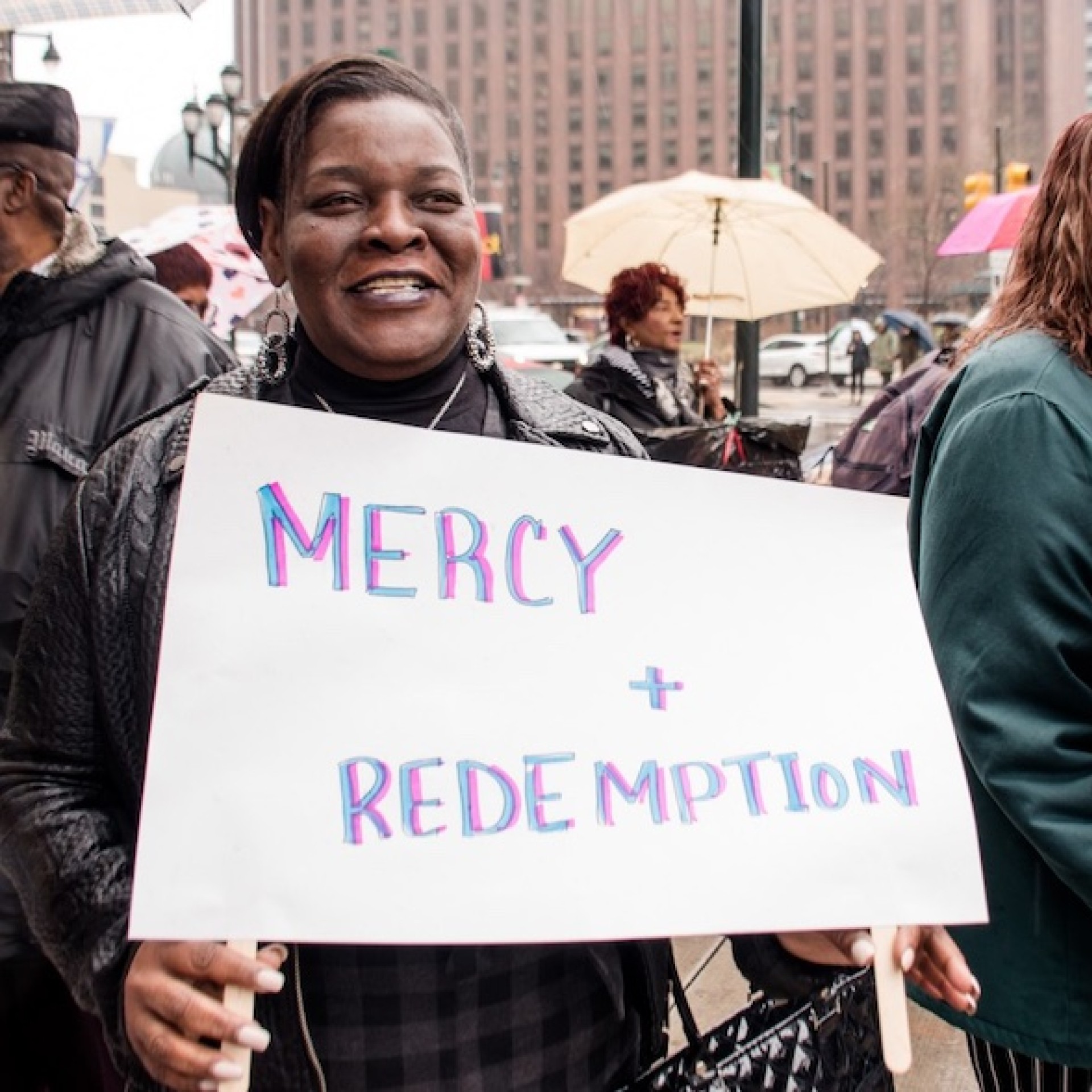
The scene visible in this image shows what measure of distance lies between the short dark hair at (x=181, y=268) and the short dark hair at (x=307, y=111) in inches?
152

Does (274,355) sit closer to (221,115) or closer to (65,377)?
(65,377)

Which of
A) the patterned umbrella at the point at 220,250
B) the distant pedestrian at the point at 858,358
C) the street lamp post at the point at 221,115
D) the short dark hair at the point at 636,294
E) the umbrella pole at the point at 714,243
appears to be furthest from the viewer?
the distant pedestrian at the point at 858,358

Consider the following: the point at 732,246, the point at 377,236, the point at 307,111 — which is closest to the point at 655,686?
the point at 377,236

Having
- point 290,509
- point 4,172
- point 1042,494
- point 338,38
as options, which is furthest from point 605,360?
point 338,38

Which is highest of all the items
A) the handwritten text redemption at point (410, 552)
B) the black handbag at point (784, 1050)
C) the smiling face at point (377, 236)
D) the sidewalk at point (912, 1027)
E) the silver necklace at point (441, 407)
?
the smiling face at point (377, 236)

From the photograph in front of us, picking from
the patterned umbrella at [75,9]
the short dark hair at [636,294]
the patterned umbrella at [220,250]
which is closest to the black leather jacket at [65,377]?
the patterned umbrella at [75,9]

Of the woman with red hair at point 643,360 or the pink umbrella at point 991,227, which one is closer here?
the woman with red hair at point 643,360

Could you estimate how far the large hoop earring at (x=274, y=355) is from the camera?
154 cm

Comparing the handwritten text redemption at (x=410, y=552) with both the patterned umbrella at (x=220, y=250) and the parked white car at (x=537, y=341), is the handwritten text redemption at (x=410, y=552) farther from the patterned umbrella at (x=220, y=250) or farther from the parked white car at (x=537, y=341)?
the parked white car at (x=537, y=341)

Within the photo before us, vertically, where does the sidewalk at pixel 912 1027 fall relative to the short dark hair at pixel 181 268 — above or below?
below

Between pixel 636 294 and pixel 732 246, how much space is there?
127 cm

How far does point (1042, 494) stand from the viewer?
5.23ft

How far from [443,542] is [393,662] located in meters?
0.14

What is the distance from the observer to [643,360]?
226 inches
